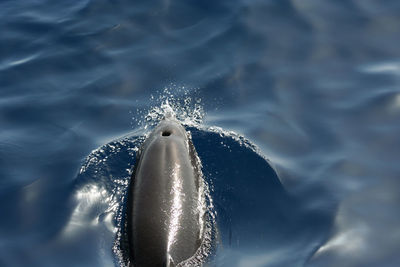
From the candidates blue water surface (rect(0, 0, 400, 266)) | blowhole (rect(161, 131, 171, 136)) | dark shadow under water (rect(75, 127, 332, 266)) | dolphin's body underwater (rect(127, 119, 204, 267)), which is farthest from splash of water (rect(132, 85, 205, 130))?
dolphin's body underwater (rect(127, 119, 204, 267))

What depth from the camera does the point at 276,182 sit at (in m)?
10.4

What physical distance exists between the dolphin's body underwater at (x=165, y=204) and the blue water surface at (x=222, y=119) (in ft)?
1.84

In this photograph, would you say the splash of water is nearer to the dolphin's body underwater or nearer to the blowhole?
the blowhole

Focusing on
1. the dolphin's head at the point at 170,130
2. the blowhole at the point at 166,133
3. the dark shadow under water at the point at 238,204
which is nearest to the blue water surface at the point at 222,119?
the dark shadow under water at the point at 238,204

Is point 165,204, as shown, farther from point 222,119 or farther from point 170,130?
point 222,119

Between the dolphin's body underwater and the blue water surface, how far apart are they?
0.56 meters

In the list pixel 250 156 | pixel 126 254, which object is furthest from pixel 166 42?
pixel 126 254

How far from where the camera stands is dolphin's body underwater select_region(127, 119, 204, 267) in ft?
26.2

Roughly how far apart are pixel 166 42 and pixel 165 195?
6.21 meters

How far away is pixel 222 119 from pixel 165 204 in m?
3.74

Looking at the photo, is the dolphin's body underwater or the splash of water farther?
the splash of water

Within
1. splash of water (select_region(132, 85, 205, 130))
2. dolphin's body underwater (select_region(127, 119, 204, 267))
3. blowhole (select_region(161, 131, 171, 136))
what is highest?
splash of water (select_region(132, 85, 205, 130))

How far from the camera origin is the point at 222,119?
1195cm

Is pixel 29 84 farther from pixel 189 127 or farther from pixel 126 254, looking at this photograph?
pixel 126 254
